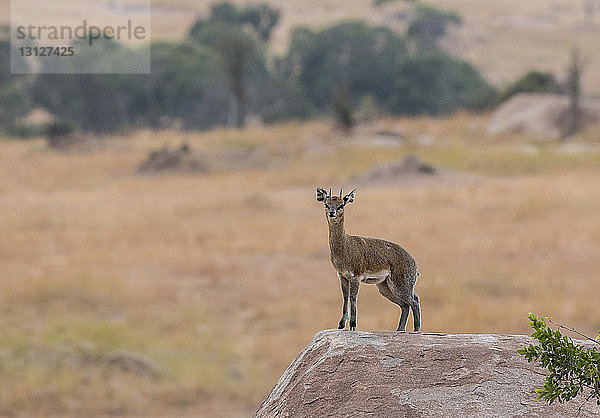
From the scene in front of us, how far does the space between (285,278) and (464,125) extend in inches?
1646

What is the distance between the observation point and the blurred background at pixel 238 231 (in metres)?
17.9

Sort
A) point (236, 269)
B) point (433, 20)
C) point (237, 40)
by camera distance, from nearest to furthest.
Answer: point (236, 269)
point (237, 40)
point (433, 20)

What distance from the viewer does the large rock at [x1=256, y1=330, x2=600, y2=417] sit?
12.3 ft

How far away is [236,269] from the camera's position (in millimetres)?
24953

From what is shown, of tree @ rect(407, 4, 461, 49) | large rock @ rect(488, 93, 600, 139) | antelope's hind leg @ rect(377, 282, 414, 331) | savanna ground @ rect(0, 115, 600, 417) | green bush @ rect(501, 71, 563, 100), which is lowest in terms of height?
savanna ground @ rect(0, 115, 600, 417)

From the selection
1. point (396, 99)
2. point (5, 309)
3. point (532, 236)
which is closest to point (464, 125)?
point (396, 99)

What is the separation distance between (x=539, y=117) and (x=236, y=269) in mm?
38365

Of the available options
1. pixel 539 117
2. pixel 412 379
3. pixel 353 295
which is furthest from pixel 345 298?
pixel 539 117

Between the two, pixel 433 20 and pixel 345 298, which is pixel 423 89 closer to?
pixel 433 20

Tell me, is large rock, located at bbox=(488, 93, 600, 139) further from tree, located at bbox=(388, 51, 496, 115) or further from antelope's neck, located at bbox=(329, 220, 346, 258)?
antelope's neck, located at bbox=(329, 220, 346, 258)

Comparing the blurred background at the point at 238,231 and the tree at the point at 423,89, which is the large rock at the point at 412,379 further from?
the tree at the point at 423,89

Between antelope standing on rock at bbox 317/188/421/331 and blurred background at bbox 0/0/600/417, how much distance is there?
12523 millimetres

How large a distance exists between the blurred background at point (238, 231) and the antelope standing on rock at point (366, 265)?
12523mm

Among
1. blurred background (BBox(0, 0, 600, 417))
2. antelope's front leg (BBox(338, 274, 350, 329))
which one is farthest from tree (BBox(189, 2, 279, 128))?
antelope's front leg (BBox(338, 274, 350, 329))
